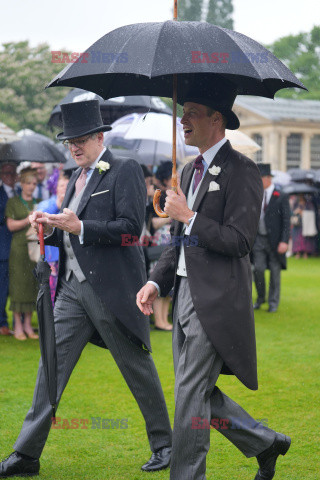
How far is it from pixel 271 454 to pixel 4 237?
18.0 feet

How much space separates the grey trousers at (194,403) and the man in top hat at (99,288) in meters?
0.66

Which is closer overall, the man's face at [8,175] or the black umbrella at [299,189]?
the man's face at [8,175]

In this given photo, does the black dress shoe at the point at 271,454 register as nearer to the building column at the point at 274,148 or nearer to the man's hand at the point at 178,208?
the man's hand at the point at 178,208

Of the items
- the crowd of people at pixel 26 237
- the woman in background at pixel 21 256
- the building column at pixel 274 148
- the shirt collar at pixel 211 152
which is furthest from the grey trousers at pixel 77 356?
the building column at pixel 274 148

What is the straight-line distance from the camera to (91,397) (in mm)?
6059

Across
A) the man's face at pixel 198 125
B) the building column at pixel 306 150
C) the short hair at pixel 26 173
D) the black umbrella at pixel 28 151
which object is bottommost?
the building column at pixel 306 150

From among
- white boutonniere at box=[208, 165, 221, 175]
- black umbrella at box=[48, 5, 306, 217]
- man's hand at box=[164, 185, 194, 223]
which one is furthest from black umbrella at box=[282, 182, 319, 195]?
man's hand at box=[164, 185, 194, 223]

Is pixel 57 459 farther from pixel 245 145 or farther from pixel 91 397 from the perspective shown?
pixel 245 145

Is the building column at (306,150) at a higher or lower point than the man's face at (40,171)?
lower

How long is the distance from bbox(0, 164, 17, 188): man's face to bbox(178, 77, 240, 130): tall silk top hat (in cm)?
554

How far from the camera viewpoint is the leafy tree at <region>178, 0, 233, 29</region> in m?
→ 56.9

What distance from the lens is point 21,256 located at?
861 centimetres

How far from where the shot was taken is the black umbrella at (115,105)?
28.8 ft

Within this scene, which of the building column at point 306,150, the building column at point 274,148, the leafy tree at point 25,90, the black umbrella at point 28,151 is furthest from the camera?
the building column at point 306,150
